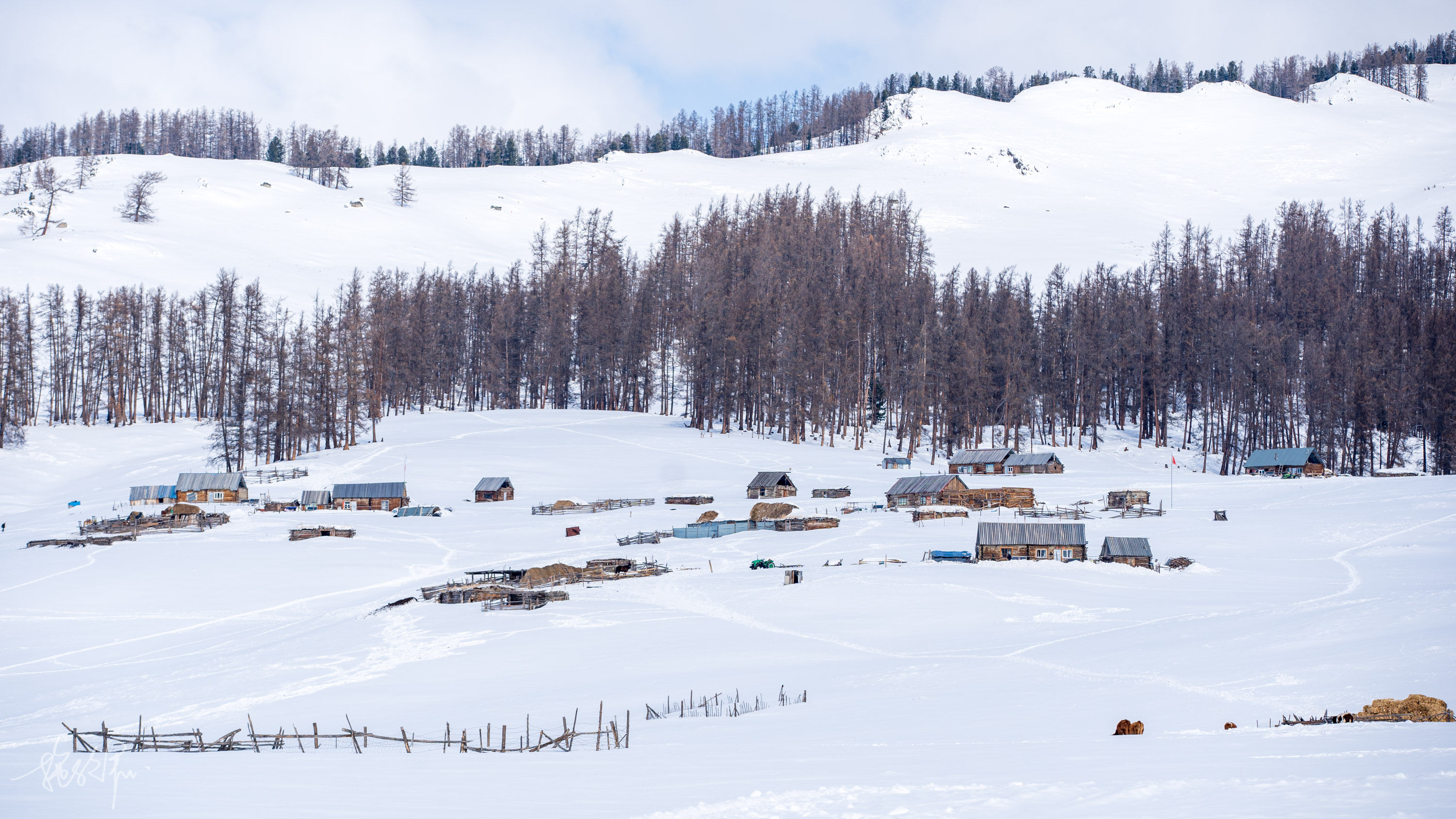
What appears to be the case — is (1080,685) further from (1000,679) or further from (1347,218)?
(1347,218)

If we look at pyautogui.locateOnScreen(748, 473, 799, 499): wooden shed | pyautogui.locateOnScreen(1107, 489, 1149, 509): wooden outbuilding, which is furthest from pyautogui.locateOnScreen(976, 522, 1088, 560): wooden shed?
pyautogui.locateOnScreen(748, 473, 799, 499): wooden shed

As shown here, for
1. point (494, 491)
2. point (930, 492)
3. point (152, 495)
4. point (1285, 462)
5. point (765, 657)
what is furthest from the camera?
point (1285, 462)

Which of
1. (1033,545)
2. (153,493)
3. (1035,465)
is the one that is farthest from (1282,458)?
(153,493)

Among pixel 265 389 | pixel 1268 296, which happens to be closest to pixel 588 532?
pixel 265 389

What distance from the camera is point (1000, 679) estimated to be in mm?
25719

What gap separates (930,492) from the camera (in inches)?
2483

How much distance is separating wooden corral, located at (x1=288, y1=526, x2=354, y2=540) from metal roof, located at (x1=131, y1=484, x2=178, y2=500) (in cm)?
1463

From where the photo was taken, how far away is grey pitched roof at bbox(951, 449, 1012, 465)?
250 ft

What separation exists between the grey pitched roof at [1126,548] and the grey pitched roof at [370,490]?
45491 millimetres

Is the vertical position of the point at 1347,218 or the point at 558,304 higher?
the point at 1347,218

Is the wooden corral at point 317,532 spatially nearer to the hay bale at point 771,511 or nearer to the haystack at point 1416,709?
the hay bale at point 771,511

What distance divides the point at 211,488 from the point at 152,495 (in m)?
3.54

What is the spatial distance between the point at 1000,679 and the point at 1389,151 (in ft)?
691

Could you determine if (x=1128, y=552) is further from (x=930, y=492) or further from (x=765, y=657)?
(x=765, y=657)
